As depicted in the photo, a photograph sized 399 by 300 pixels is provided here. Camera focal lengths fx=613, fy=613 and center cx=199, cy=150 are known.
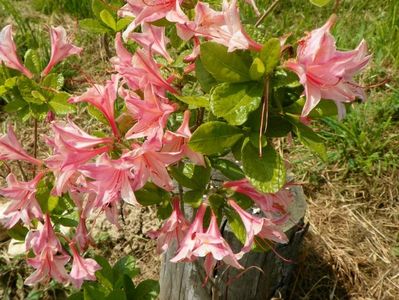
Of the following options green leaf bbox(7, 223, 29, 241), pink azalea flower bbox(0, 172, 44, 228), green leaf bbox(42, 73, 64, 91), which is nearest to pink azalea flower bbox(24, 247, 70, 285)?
pink azalea flower bbox(0, 172, 44, 228)

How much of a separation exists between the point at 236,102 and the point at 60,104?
20.4 inches

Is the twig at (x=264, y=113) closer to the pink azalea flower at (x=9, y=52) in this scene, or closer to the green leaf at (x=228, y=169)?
the green leaf at (x=228, y=169)

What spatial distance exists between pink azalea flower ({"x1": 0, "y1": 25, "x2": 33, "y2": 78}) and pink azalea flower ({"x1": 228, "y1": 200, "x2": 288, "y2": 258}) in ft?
1.76

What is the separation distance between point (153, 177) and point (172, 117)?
0.26 meters

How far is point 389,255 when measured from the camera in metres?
2.52

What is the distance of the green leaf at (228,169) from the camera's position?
1.18 meters

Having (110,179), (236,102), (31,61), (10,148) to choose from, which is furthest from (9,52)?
(236,102)

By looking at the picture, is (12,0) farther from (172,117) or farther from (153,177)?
(153,177)

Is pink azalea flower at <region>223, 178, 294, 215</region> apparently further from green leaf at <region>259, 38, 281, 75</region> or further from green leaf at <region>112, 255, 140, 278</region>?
green leaf at <region>112, 255, 140, 278</region>

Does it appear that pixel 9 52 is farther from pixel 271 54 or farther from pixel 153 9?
pixel 271 54

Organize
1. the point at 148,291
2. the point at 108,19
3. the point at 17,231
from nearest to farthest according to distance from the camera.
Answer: the point at 108,19, the point at 17,231, the point at 148,291

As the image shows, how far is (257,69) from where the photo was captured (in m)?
0.91

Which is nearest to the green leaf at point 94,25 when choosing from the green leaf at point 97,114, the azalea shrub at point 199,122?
the azalea shrub at point 199,122

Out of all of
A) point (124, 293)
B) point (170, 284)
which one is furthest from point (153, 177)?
point (170, 284)
